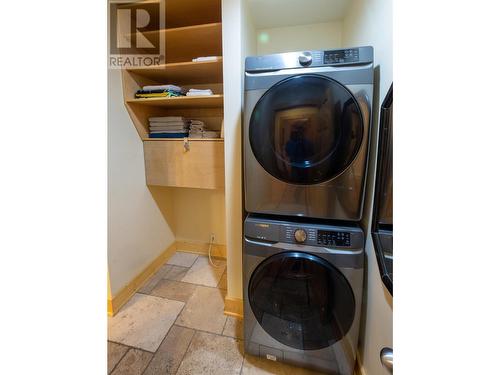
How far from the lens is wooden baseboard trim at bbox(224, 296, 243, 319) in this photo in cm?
152

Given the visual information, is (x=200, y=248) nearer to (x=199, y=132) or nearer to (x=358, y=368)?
(x=199, y=132)

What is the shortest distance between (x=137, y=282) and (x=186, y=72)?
1826 mm

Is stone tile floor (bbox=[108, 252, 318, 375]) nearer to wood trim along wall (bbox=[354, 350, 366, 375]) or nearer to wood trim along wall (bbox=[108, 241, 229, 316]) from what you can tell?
wood trim along wall (bbox=[108, 241, 229, 316])

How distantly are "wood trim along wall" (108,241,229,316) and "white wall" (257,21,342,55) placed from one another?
1.98m

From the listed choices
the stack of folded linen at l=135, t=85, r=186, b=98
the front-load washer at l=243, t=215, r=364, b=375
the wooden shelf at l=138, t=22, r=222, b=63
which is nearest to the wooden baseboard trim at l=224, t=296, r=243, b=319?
the front-load washer at l=243, t=215, r=364, b=375

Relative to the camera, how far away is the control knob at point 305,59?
95 centimetres

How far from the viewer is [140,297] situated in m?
1.72

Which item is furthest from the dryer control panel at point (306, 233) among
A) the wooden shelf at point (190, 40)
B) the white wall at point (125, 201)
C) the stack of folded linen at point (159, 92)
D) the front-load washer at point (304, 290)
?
the wooden shelf at point (190, 40)

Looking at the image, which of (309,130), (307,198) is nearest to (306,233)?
(307,198)

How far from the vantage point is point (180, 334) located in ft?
4.61
